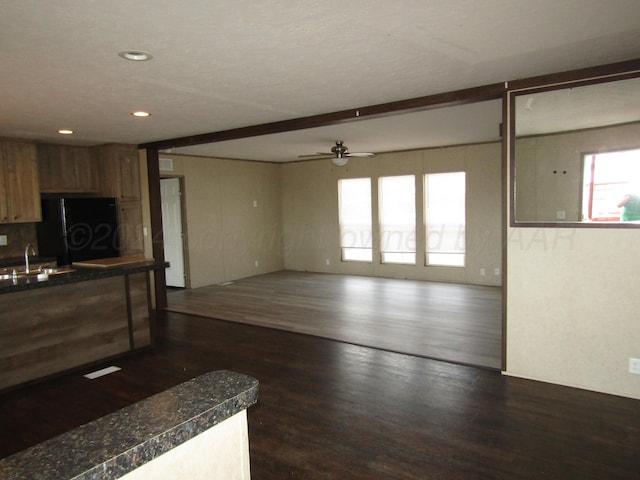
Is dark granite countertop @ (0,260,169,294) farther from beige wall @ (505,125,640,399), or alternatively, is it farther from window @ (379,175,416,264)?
window @ (379,175,416,264)

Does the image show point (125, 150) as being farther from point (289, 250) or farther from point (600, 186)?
point (600, 186)

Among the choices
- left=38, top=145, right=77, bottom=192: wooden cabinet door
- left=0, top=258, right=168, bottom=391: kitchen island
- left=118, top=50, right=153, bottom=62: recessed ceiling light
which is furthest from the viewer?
left=38, top=145, right=77, bottom=192: wooden cabinet door

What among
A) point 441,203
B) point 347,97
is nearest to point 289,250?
point 441,203

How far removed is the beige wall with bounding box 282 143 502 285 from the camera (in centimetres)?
740

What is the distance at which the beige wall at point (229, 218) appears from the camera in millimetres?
7938

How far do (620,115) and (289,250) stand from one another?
25.1ft

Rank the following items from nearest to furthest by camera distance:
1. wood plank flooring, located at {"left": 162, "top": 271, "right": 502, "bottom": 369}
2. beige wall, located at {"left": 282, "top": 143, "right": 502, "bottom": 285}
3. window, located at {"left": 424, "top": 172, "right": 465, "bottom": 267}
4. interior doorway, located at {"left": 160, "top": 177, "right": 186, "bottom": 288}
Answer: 1. wood plank flooring, located at {"left": 162, "top": 271, "right": 502, "bottom": 369}
2. beige wall, located at {"left": 282, "top": 143, "right": 502, "bottom": 285}
3. window, located at {"left": 424, "top": 172, "right": 465, "bottom": 267}
4. interior doorway, located at {"left": 160, "top": 177, "right": 186, "bottom": 288}

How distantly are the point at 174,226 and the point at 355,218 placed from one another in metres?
3.67

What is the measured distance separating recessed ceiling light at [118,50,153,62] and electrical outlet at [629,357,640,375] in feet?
12.9

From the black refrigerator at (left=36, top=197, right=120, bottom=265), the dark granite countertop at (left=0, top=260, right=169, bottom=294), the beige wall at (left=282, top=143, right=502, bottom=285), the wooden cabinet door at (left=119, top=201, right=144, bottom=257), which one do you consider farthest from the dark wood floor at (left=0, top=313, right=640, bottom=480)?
the beige wall at (left=282, top=143, right=502, bottom=285)

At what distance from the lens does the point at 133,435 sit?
892mm

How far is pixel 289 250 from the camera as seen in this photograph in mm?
10070

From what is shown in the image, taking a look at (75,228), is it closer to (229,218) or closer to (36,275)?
(36,275)

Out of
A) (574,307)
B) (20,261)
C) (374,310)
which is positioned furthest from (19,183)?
(574,307)
